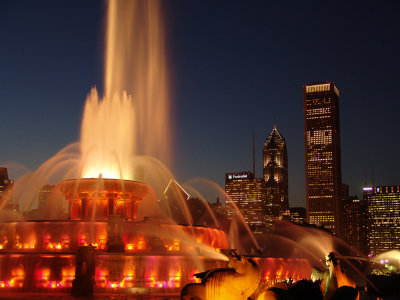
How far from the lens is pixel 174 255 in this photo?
2233 cm

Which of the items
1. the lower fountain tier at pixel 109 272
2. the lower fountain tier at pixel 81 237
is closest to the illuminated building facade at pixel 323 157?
the lower fountain tier at pixel 81 237

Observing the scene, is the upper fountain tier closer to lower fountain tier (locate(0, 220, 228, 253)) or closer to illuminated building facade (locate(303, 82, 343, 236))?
lower fountain tier (locate(0, 220, 228, 253))

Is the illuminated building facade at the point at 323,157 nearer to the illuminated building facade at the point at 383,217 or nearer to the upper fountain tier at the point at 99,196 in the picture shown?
the illuminated building facade at the point at 383,217

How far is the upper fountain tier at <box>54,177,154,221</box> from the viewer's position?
30.2 meters

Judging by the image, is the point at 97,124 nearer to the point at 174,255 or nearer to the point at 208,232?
the point at 208,232

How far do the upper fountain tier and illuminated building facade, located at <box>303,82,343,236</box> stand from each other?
156m

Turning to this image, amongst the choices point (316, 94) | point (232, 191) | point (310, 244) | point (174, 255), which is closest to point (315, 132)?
point (316, 94)

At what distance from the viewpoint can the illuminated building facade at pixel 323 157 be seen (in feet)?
597

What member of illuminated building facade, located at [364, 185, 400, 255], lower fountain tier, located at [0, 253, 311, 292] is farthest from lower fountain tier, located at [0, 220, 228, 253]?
illuminated building facade, located at [364, 185, 400, 255]

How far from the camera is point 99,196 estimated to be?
30547 millimetres

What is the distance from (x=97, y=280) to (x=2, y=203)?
21327mm

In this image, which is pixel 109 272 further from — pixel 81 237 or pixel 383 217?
pixel 383 217

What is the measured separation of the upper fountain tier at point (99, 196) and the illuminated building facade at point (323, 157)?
510ft

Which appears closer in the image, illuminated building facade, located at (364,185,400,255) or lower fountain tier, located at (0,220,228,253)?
lower fountain tier, located at (0,220,228,253)
